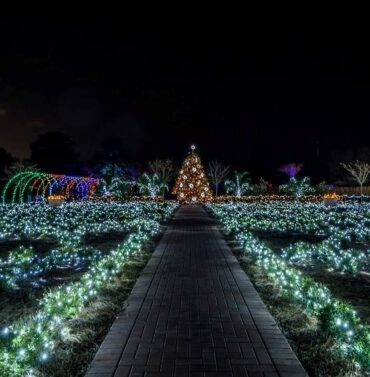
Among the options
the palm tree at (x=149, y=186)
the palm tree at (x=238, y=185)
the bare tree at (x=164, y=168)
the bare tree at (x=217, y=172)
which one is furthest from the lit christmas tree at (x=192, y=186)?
the bare tree at (x=164, y=168)

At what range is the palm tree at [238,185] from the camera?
50656 mm

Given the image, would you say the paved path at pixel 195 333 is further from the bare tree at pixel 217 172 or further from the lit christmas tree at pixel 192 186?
the bare tree at pixel 217 172

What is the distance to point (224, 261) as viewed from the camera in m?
10.3

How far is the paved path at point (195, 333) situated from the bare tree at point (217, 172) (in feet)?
170

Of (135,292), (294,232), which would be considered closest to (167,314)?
(135,292)

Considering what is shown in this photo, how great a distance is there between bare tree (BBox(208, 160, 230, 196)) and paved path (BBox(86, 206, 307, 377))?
5181cm

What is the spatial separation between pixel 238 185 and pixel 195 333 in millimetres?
45958

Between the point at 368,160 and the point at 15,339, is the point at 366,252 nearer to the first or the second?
the point at 15,339

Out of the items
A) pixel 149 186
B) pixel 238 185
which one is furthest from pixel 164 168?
pixel 149 186

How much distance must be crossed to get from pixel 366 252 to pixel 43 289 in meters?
7.91

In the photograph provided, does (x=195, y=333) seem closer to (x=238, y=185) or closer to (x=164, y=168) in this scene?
(x=238, y=185)

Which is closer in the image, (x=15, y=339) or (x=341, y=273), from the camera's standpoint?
(x=15, y=339)

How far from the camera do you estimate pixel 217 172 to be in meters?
62.7

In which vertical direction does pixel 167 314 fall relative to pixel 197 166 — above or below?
below
